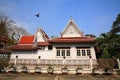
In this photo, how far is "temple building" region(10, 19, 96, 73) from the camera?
639 inches

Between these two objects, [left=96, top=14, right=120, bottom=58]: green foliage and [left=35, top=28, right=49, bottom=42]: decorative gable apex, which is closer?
[left=96, top=14, right=120, bottom=58]: green foliage

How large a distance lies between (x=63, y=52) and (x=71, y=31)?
453 cm

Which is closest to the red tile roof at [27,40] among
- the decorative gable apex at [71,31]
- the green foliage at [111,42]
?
the decorative gable apex at [71,31]

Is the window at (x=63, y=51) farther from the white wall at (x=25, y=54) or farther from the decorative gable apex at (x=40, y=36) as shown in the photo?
the decorative gable apex at (x=40, y=36)

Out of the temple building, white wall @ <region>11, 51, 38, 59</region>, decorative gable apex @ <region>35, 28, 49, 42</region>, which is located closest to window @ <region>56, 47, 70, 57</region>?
the temple building

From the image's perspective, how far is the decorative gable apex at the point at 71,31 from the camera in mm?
21734

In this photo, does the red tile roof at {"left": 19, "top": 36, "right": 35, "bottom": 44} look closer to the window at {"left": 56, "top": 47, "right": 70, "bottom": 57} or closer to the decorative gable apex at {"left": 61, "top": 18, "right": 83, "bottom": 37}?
the window at {"left": 56, "top": 47, "right": 70, "bottom": 57}

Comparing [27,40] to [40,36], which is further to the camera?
[40,36]

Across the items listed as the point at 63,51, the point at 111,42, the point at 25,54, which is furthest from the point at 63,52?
the point at 111,42

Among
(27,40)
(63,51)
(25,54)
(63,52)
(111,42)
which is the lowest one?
(25,54)

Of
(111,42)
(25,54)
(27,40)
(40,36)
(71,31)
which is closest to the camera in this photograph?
(111,42)

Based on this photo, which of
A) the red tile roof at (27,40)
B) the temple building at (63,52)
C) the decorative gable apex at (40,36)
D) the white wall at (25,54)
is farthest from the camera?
the decorative gable apex at (40,36)

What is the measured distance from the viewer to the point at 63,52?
20.2 metres

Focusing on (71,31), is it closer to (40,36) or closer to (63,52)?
(63,52)
